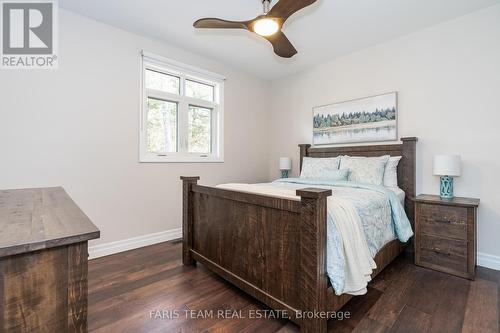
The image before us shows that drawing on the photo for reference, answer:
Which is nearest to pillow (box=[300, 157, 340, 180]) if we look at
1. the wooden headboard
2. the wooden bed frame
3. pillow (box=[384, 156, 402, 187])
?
the wooden headboard

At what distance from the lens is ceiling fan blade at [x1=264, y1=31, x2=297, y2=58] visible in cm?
224

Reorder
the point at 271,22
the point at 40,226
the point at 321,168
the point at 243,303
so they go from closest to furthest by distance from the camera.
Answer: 1. the point at 40,226
2. the point at 243,303
3. the point at 271,22
4. the point at 321,168

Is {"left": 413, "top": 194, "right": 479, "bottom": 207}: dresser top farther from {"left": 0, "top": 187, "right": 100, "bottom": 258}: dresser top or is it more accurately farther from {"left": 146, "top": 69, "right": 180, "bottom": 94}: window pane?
{"left": 146, "top": 69, "right": 180, "bottom": 94}: window pane

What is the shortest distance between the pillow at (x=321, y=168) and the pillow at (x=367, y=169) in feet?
0.56

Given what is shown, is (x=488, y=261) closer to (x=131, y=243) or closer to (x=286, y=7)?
(x=286, y=7)

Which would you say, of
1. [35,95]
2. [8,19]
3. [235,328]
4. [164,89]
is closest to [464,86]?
[235,328]

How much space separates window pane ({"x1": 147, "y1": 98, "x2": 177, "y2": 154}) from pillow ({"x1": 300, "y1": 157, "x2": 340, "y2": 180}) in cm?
191

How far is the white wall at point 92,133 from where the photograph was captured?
2270 mm

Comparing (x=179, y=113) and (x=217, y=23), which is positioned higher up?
(x=217, y=23)

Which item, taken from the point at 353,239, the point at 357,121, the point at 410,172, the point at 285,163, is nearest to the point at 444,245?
the point at 410,172

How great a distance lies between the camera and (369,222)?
6.08 feet

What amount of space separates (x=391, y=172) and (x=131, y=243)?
3.26 metres

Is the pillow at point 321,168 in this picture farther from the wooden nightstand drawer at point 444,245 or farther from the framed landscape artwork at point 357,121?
the wooden nightstand drawer at point 444,245

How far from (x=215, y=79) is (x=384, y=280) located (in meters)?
3.34
